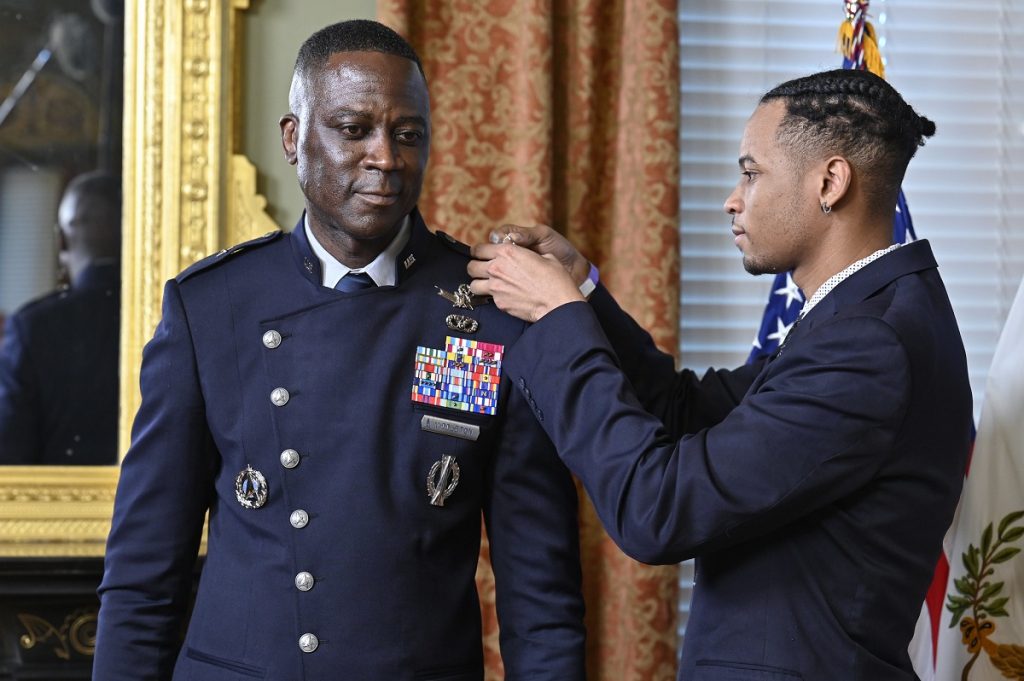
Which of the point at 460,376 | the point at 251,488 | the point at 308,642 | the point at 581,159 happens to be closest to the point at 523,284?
the point at 460,376

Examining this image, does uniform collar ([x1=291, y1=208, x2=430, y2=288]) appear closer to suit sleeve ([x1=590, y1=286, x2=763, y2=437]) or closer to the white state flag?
suit sleeve ([x1=590, y1=286, x2=763, y2=437])

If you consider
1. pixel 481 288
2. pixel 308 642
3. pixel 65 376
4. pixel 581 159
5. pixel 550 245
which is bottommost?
pixel 308 642

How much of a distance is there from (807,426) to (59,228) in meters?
2.01

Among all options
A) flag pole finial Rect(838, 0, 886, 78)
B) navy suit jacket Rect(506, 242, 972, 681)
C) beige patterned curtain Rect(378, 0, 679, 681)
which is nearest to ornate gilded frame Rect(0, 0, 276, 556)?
beige patterned curtain Rect(378, 0, 679, 681)

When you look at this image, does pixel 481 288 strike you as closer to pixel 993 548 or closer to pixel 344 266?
pixel 344 266

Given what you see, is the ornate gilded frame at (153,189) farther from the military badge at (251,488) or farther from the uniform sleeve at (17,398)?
the military badge at (251,488)

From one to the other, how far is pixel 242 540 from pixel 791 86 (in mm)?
1054

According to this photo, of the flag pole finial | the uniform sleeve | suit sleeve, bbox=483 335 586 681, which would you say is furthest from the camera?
the uniform sleeve

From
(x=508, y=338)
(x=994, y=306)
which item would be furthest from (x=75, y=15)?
(x=994, y=306)

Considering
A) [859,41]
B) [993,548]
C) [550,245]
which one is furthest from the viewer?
[859,41]

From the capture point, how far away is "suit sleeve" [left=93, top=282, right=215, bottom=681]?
1.59 m

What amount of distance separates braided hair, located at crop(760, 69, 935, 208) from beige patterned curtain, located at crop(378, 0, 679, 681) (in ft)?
3.89

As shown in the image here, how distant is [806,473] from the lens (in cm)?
150

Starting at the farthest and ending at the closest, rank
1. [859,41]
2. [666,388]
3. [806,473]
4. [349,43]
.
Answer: [859,41] → [666,388] → [349,43] → [806,473]
